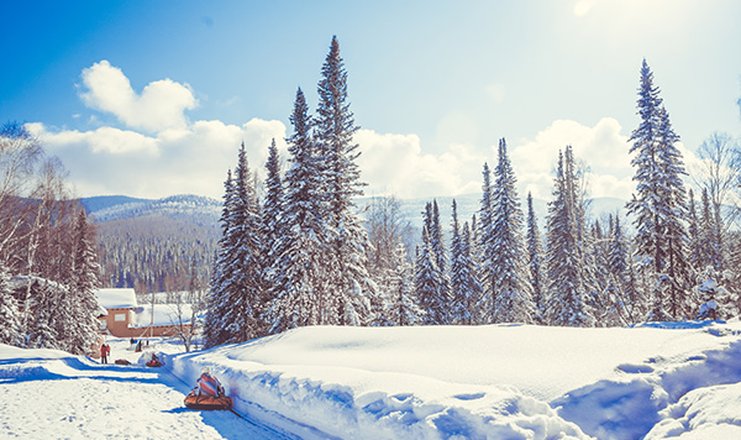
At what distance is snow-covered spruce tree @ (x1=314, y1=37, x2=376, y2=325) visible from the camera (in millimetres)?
25422

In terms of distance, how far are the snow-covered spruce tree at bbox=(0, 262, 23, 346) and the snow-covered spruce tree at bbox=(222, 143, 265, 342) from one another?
13.4 metres

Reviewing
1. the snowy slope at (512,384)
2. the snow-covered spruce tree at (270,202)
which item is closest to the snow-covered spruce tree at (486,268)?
the snow-covered spruce tree at (270,202)

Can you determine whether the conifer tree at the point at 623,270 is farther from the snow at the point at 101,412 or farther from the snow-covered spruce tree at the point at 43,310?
the snow-covered spruce tree at the point at 43,310

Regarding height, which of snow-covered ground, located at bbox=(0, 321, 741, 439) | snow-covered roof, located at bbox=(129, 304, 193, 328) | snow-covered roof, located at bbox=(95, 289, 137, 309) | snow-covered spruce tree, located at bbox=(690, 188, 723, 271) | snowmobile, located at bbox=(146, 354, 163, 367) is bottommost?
snow-covered roof, located at bbox=(129, 304, 193, 328)

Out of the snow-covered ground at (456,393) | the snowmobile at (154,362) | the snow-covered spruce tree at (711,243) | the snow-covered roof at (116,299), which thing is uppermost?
the snow-covered spruce tree at (711,243)

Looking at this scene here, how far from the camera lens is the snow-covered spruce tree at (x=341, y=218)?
25.4m

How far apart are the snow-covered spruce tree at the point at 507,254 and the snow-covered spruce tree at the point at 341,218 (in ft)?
39.2

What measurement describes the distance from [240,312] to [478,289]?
2191 cm

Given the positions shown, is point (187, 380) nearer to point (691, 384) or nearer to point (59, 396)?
point (59, 396)

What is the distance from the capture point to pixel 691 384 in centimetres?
743

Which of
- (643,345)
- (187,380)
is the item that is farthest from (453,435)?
(187,380)

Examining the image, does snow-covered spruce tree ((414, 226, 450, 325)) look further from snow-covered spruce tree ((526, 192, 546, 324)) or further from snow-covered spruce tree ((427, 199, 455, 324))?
snow-covered spruce tree ((526, 192, 546, 324))

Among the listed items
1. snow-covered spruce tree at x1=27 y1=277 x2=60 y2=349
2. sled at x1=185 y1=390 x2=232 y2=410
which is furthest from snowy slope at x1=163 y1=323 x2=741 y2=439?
snow-covered spruce tree at x1=27 y1=277 x2=60 y2=349

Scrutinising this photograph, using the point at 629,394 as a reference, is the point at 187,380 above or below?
below
